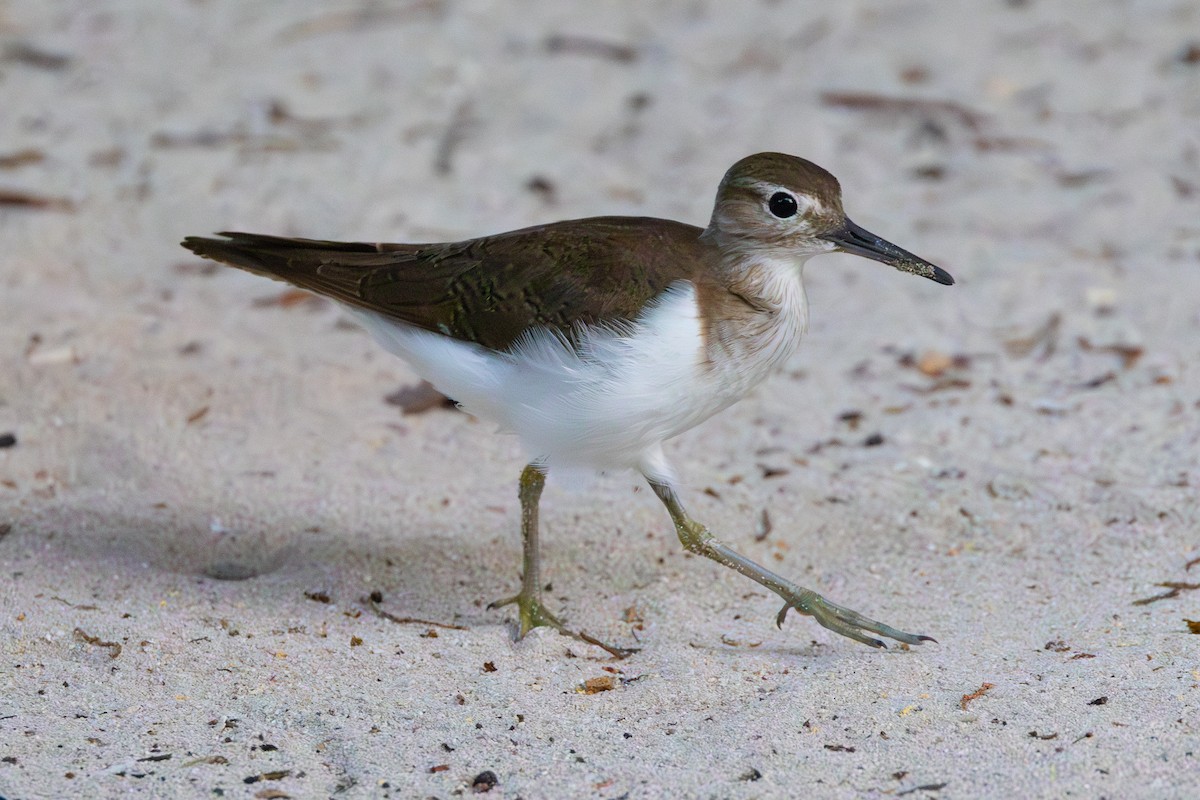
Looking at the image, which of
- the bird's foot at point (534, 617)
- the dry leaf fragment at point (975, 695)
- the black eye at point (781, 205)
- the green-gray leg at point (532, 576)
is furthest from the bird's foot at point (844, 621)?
the black eye at point (781, 205)

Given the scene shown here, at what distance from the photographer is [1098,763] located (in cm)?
372

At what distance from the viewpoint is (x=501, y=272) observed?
15.4 feet

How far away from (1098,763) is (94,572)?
3394 millimetres

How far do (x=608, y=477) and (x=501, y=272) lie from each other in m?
1.49

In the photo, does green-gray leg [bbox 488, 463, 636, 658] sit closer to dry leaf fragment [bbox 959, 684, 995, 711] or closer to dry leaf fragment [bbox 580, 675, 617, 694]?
dry leaf fragment [bbox 580, 675, 617, 694]

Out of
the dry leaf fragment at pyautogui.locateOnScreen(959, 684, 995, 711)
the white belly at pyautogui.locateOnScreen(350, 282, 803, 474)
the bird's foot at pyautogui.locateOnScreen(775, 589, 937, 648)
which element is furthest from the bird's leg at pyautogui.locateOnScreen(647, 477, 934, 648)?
the dry leaf fragment at pyautogui.locateOnScreen(959, 684, 995, 711)

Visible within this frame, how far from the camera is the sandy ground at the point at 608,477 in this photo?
4012 mm

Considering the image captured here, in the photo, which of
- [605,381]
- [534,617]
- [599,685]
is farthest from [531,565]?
[605,381]

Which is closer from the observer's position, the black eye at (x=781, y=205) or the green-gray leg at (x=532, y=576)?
the black eye at (x=781, y=205)

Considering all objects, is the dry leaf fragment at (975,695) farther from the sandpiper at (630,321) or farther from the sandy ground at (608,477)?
the sandpiper at (630,321)

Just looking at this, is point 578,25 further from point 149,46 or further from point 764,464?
point 764,464

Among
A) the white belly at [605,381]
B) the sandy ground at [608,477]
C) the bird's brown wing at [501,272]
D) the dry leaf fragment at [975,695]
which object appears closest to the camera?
the sandy ground at [608,477]

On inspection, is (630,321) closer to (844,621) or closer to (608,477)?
(844,621)

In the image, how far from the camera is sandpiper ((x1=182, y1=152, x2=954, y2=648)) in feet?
14.5
